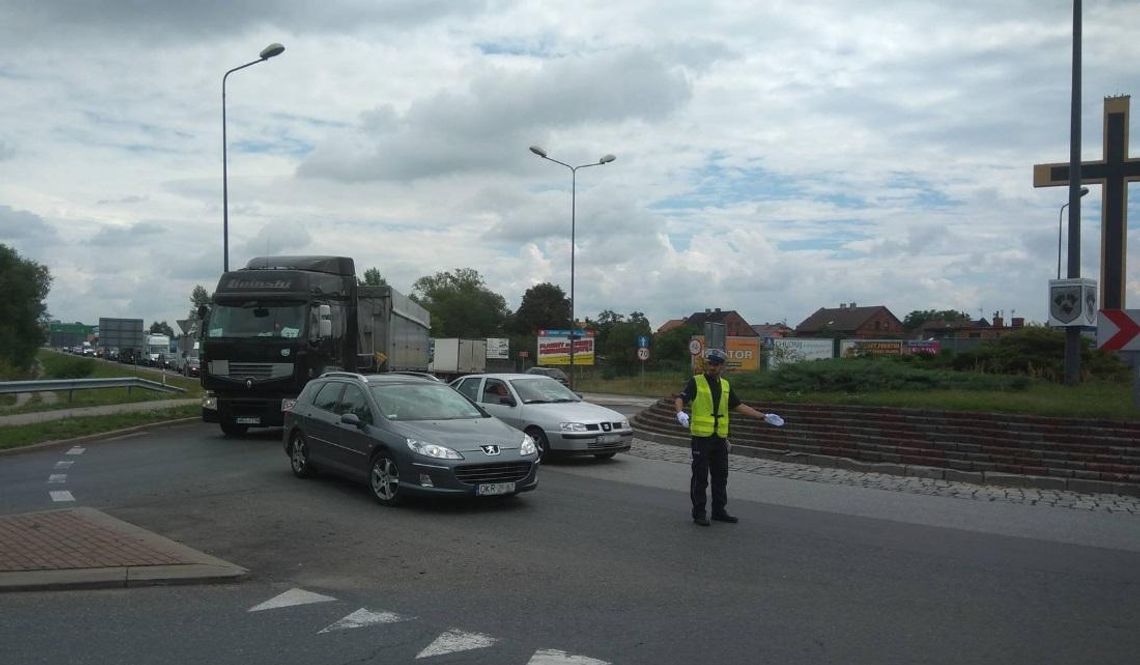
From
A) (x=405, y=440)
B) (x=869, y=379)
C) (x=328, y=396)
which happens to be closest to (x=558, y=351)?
(x=869, y=379)

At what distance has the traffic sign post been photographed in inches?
531

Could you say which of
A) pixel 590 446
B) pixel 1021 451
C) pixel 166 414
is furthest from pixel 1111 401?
pixel 166 414

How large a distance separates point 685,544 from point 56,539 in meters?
5.37

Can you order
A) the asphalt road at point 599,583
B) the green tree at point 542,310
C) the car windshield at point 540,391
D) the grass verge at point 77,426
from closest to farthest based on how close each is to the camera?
the asphalt road at point 599,583 < the car windshield at point 540,391 < the grass verge at point 77,426 < the green tree at point 542,310

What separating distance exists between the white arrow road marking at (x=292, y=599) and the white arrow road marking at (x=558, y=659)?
1.89 m

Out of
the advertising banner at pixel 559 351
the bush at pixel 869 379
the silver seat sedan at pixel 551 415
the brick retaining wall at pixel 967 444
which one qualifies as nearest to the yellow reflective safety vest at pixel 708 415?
the silver seat sedan at pixel 551 415

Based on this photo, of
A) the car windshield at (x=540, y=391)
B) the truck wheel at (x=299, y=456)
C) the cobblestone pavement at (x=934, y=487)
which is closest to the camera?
the cobblestone pavement at (x=934, y=487)

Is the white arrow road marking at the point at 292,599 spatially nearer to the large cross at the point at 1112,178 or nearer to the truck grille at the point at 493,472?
the truck grille at the point at 493,472

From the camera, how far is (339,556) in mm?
7719

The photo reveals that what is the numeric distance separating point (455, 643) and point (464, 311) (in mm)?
115015

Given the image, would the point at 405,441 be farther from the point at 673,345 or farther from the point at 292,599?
the point at 673,345

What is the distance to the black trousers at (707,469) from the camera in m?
9.42

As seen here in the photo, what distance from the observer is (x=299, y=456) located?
1216cm

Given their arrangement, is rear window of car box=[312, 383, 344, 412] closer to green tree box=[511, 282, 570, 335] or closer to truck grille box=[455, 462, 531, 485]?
truck grille box=[455, 462, 531, 485]
